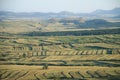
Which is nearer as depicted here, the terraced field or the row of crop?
the terraced field

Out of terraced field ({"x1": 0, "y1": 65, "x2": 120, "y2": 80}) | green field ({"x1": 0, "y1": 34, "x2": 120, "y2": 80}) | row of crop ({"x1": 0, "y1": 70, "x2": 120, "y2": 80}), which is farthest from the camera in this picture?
green field ({"x1": 0, "y1": 34, "x2": 120, "y2": 80})

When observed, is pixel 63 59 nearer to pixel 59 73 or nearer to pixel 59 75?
pixel 59 73

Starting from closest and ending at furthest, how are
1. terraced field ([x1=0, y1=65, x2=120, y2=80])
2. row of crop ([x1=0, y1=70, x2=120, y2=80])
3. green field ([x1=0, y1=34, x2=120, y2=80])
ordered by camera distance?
1. terraced field ([x1=0, y1=65, x2=120, y2=80])
2. row of crop ([x1=0, y1=70, x2=120, y2=80])
3. green field ([x1=0, y1=34, x2=120, y2=80])

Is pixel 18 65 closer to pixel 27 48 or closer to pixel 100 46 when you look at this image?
pixel 27 48

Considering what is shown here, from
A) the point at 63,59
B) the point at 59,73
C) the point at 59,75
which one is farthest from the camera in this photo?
the point at 63,59

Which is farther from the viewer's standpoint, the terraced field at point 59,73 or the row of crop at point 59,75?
the row of crop at point 59,75

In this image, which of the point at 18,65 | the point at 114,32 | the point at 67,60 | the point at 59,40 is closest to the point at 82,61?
the point at 67,60

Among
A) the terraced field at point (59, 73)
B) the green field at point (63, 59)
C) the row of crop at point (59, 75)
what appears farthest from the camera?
the green field at point (63, 59)

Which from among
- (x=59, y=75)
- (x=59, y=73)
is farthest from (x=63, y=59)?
(x=59, y=75)
